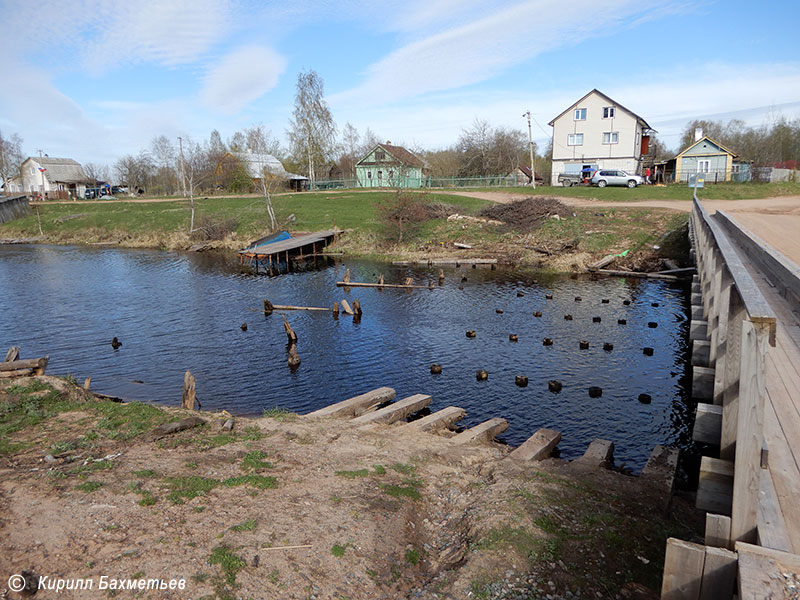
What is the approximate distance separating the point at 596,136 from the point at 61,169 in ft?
311

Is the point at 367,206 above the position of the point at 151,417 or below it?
above

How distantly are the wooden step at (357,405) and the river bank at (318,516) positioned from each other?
1.67 m

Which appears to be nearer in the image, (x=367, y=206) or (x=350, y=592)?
(x=350, y=592)

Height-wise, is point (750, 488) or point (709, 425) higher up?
point (750, 488)

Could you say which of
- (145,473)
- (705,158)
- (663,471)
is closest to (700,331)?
(663,471)

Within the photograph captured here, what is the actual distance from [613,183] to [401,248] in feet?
81.9

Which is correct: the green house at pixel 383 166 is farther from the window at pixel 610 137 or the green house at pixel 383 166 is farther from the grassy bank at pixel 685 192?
the grassy bank at pixel 685 192

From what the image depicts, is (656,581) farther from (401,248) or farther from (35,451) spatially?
(401,248)

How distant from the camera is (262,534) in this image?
5.95 metres

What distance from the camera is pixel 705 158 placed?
56844mm

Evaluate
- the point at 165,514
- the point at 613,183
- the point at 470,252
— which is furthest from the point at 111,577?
the point at 613,183

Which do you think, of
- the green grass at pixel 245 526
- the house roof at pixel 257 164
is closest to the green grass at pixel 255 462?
the green grass at pixel 245 526

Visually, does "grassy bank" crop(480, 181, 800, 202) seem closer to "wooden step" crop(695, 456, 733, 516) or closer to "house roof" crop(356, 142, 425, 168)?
"house roof" crop(356, 142, 425, 168)

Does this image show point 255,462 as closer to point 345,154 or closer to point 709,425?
point 709,425
